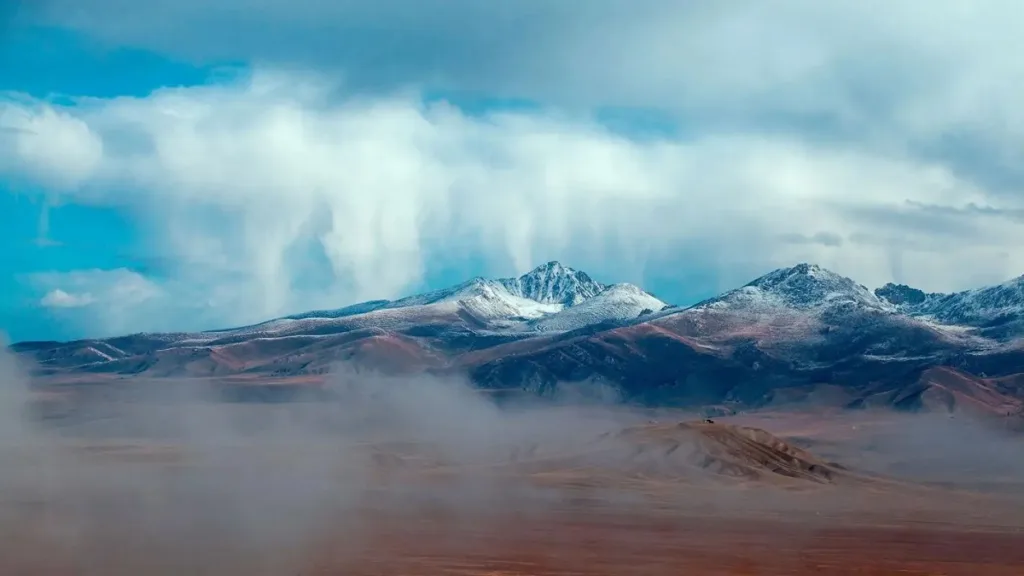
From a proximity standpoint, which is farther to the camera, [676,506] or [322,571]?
[676,506]

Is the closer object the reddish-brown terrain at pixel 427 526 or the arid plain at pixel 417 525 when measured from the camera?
the reddish-brown terrain at pixel 427 526

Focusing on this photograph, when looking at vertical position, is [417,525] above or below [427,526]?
above

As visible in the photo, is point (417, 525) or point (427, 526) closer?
point (417, 525)

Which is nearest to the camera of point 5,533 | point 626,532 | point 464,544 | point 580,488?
point 5,533

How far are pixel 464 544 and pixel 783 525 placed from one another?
53.5 meters

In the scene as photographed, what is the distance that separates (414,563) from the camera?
106812 millimetres

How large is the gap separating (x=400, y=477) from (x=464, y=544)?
76.0m

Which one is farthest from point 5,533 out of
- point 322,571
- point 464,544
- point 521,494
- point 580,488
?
point 580,488

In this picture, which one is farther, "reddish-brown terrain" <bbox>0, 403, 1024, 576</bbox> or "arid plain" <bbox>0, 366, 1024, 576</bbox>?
"arid plain" <bbox>0, 366, 1024, 576</bbox>

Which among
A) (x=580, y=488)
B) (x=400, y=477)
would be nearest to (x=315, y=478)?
(x=400, y=477)

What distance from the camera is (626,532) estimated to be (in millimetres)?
143000

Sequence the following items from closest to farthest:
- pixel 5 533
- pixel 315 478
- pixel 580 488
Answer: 1. pixel 5 533
2. pixel 315 478
3. pixel 580 488

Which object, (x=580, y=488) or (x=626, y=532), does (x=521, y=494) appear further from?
(x=626, y=532)

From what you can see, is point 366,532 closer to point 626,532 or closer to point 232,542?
point 232,542
